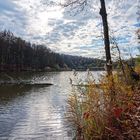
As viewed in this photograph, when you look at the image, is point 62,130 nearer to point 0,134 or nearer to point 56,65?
point 0,134

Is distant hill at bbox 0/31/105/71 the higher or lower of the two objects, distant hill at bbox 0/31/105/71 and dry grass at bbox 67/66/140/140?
the higher

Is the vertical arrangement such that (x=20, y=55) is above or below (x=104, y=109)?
above

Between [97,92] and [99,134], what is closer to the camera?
[99,134]

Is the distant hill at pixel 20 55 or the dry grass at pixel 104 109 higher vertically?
the distant hill at pixel 20 55

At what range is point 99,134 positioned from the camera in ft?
28.9

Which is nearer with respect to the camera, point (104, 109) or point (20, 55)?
point (104, 109)

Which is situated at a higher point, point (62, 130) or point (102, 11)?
point (102, 11)

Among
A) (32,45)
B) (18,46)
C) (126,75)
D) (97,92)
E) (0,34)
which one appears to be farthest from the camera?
(32,45)

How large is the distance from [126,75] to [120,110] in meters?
5.81

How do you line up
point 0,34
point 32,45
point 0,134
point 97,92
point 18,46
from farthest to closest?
point 32,45, point 18,46, point 0,34, point 0,134, point 97,92

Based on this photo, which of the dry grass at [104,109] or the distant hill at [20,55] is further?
the distant hill at [20,55]

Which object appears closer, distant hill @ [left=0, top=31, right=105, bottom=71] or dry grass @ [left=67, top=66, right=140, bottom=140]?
dry grass @ [left=67, top=66, right=140, bottom=140]

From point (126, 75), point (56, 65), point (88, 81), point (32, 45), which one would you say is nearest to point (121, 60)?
point (126, 75)

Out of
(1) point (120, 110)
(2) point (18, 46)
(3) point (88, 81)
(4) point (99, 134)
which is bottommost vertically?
(4) point (99, 134)
